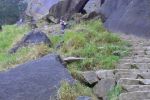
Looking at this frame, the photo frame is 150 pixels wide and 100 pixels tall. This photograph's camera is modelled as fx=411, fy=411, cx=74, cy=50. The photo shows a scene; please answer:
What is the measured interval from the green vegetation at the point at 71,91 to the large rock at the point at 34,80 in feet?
0.45

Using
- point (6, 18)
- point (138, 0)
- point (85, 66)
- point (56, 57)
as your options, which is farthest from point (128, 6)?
point (6, 18)

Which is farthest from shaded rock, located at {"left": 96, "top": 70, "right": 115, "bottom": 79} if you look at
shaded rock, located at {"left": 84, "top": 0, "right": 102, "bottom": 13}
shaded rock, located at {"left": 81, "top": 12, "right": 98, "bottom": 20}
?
shaded rock, located at {"left": 84, "top": 0, "right": 102, "bottom": 13}

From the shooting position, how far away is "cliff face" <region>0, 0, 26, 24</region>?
39.8 meters

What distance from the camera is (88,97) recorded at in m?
7.32

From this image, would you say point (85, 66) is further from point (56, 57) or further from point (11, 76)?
point (11, 76)

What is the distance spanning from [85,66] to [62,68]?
1536mm

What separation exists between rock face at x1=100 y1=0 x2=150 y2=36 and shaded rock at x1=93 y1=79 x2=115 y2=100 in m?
5.91

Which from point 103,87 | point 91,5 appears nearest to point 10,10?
point 91,5

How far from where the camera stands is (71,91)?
739 centimetres

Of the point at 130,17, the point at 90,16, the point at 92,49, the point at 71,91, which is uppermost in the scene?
the point at 90,16

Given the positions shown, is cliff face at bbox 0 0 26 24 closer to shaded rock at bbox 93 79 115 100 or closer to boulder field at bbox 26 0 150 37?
boulder field at bbox 26 0 150 37

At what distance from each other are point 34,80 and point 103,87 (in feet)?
4.43

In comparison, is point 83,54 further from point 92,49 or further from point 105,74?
point 105,74

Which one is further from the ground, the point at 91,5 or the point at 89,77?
the point at 91,5
